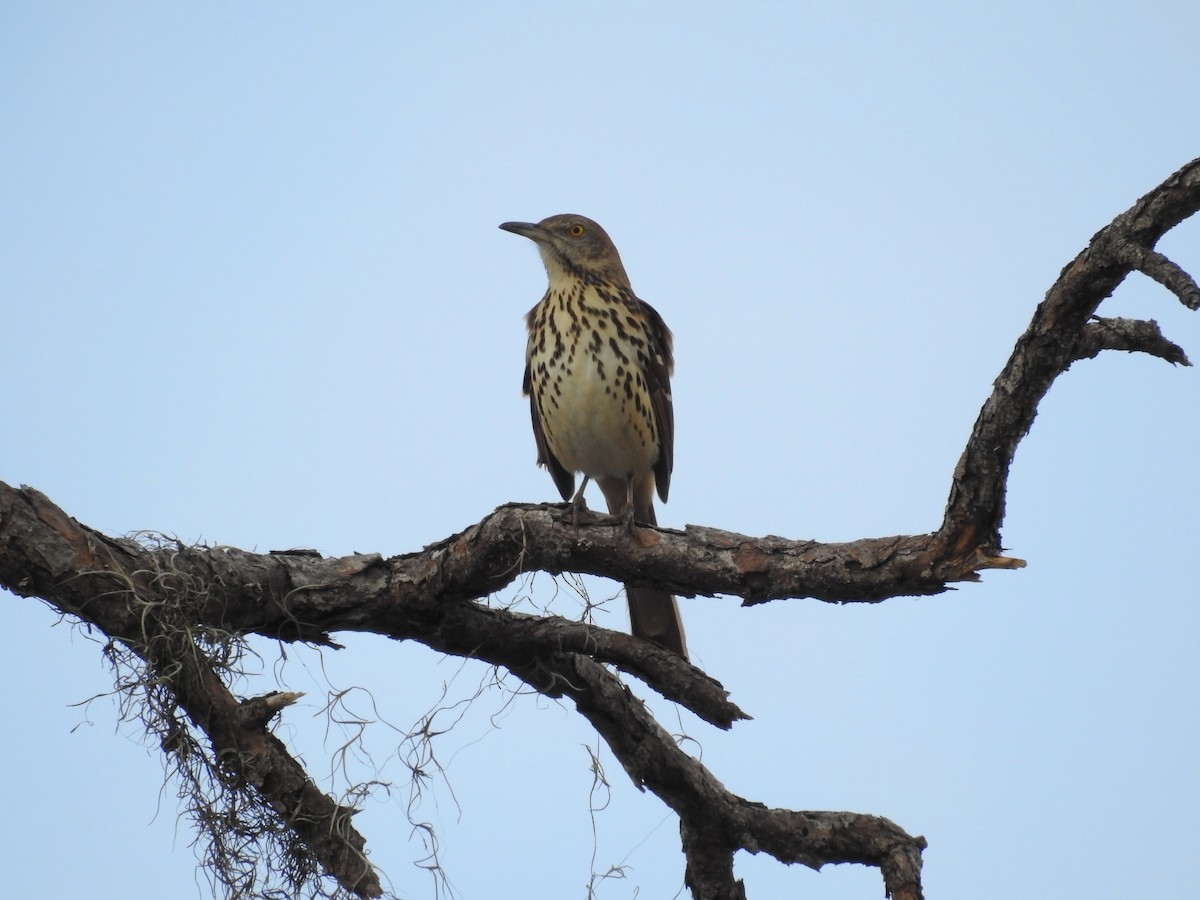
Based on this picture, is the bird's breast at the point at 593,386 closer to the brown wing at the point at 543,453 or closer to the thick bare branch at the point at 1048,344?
the brown wing at the point at 543,453

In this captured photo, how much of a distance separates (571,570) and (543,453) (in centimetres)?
216

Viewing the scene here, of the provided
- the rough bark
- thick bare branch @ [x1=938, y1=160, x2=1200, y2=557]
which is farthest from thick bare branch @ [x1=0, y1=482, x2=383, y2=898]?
thick bare branch @ [x1=938, y1=160, x2=1200, y2=557]

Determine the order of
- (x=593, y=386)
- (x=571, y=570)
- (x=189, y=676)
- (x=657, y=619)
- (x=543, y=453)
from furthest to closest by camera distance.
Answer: (x=543, y=453)
(x=593, y=386)
(x=657, y=619)
(x=571, y=570)
(x=189, y=676)

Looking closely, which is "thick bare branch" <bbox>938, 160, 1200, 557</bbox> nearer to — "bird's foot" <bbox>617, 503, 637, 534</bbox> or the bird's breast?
"bird's foot" <bbox>617, 503, 637, 534</bbox>

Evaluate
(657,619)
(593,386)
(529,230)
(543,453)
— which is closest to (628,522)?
(657,619)

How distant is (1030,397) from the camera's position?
126 inches

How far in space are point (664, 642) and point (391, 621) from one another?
58.7 inches

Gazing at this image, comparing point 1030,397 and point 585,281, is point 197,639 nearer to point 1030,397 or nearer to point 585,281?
point 1030,397

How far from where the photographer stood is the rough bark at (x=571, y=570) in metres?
3.28

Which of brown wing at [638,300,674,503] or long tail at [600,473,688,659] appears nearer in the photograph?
long tail at [600,473,688,659]

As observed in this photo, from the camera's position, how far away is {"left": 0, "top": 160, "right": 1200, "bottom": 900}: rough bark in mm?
3279

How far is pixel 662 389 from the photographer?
6.07 m

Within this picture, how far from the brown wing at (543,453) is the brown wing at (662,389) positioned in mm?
462

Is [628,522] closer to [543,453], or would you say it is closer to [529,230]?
[543,453]
